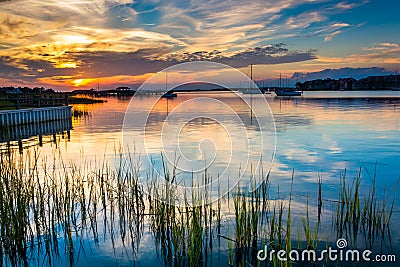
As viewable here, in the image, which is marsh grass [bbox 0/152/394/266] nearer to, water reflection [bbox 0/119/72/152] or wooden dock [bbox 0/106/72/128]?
water reflection [bbox 0/119/72/152]

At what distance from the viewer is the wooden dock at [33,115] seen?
95.1 feet

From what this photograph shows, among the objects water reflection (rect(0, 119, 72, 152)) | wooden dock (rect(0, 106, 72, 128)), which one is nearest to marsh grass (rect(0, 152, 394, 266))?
water reflection (rect(0, 119, 72, 152))

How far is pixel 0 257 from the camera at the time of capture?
621 cm

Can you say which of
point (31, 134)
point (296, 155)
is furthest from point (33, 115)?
point (296, 155)

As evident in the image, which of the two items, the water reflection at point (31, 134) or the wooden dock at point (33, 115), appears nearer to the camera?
the water reflection at point (31, 134)

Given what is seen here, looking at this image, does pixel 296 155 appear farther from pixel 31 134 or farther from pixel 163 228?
pixel 31 134

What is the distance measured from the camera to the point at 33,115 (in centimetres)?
3344

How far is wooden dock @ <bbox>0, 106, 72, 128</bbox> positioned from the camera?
2898cm

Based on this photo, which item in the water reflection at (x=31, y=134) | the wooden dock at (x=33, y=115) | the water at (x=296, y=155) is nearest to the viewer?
the water at (x=296, y=155)

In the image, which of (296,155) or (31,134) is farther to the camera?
(31,134)

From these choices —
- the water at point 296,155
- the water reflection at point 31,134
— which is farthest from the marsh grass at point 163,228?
the water reflection at point 31,134

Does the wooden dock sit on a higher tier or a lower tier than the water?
higher

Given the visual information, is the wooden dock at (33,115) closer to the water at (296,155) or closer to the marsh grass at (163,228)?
the water at (296,155)

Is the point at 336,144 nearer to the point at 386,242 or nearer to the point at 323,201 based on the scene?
the point at 323,201
